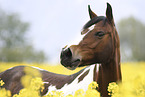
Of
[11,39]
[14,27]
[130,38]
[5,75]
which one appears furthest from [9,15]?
[5,75]

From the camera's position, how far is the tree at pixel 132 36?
1364 inches

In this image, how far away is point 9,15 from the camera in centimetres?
3200

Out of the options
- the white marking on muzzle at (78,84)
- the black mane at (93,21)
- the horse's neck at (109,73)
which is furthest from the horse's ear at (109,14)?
the white marking on muzzle at (78,84)

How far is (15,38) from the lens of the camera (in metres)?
31.4

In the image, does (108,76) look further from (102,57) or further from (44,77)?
(44,77)

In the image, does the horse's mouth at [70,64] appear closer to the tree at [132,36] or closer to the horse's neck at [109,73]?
the horse's neck at [109,73]

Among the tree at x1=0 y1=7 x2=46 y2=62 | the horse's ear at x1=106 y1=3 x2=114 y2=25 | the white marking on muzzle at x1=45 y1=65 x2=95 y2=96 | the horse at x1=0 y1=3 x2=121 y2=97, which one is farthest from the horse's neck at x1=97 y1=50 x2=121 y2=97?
the tree at x1=0 y1=7 x2=46 y2=62

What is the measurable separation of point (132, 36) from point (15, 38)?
21544 mm

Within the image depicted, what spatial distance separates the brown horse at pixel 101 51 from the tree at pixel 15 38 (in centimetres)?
2757

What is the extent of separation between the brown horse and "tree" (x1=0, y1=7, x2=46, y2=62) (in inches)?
1085

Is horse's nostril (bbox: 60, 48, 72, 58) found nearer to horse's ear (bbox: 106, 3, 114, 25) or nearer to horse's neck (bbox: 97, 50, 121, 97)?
horse's neck (bbox: 97, 50, 121, 97)

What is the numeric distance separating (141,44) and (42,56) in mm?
18745

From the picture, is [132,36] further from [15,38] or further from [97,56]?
[97,56]

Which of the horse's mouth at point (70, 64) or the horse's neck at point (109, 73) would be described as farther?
the horse's neck at point (109, 73)
